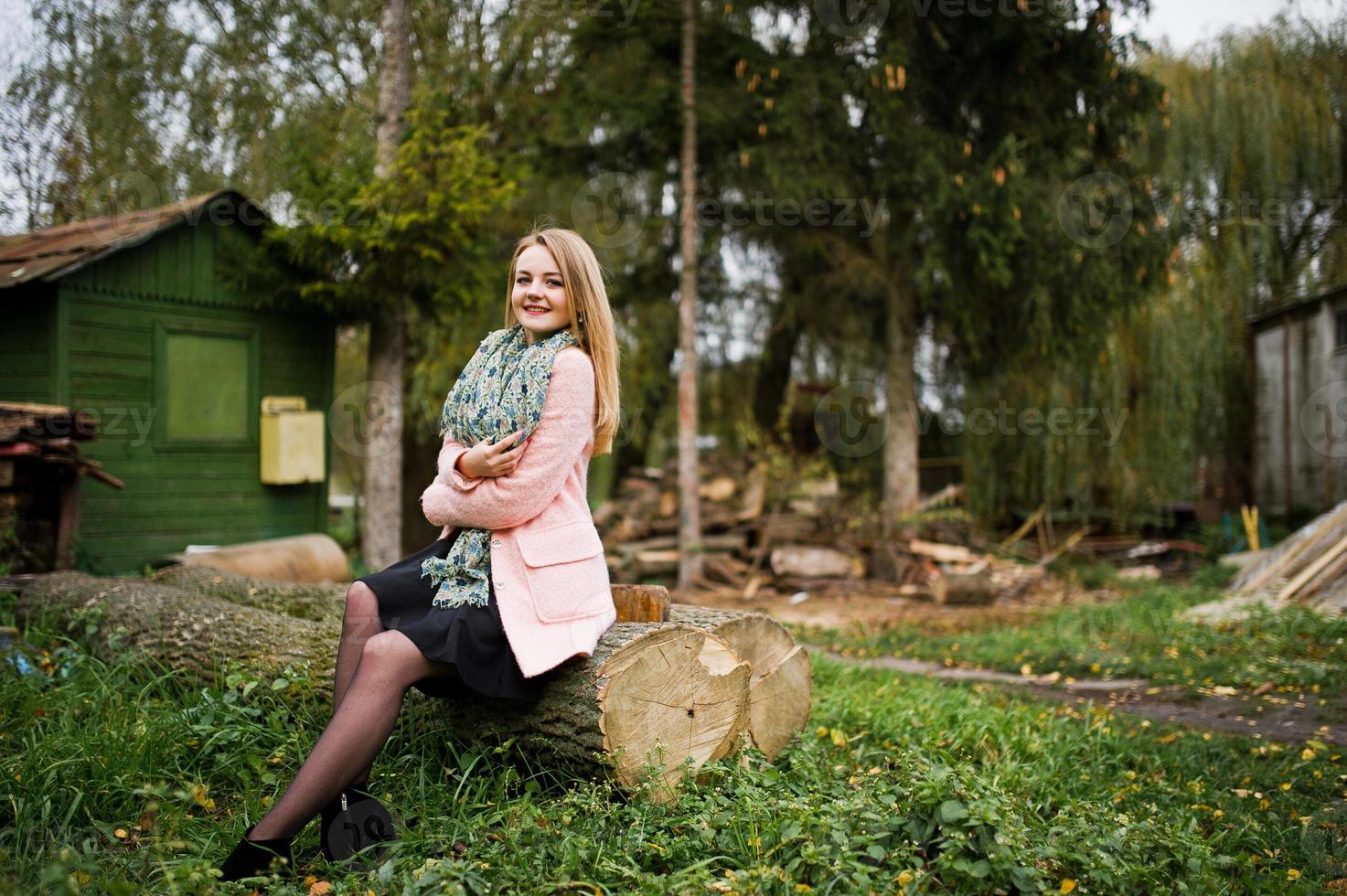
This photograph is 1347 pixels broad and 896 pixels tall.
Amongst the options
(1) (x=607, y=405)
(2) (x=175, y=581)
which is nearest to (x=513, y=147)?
(2) (x=175, y=581)

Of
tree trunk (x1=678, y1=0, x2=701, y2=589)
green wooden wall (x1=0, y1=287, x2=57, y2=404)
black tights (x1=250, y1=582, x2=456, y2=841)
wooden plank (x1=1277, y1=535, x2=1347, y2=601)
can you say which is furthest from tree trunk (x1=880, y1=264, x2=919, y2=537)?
black tights (x1=250, y1=582, x2=456, y2=841)

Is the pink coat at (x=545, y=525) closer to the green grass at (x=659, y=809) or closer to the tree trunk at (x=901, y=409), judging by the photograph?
the green grass at (x=659, y=809)

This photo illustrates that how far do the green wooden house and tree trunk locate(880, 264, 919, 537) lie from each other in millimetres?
6851

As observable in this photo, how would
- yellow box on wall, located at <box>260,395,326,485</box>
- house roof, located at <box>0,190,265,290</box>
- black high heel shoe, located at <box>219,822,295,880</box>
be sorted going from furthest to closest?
1. yellow box on wall, located at <box>260,395,326,485</box>
2. house roof, located at <box>0,190,265,290</box>
3. black high heel shoe, located at <box>219,822,295,880</box>

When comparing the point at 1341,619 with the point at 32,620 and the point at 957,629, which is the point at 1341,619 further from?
the point at 32,620

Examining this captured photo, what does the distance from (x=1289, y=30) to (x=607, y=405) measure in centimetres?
1638

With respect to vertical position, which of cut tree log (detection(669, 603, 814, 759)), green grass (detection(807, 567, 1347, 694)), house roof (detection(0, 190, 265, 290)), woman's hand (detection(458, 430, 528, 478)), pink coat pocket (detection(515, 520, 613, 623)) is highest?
house roof (detection(0, 190, 265, 290))

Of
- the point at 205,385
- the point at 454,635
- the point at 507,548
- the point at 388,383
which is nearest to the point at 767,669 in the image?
the point at 507,548

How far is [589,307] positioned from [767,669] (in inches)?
61.9

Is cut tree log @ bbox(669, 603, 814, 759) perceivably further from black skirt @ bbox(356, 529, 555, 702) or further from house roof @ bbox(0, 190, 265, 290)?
house roof @ bbox(0, 190, 265, 290)

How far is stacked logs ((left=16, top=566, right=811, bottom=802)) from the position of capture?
9.95 ft

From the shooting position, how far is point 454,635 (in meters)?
2.88

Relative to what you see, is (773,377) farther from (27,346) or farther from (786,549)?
(27,346)

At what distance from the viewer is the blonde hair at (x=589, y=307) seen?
3.18 meters
